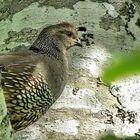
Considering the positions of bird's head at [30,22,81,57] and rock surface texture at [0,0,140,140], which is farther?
bird's head at [30,22,81,57]

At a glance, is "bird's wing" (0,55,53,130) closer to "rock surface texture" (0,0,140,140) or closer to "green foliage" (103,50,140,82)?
"rock surface texture" (0,0,140,140)

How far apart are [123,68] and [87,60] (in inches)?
72.1

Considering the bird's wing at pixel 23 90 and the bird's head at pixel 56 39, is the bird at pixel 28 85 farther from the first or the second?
the bird's head at pixel 56 39

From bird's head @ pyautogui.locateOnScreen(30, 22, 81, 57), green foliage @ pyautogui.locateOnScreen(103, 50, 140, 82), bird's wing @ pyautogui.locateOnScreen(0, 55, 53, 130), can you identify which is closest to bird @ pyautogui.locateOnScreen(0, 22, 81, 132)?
bird's wing @ pyautogui.locateOnScreen(0, 55, 53, 130)

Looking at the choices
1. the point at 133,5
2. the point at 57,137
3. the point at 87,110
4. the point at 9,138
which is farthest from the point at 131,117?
the point at 9,138

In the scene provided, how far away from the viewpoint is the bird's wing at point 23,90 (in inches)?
130

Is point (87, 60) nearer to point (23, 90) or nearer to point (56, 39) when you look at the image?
point (23, 90)

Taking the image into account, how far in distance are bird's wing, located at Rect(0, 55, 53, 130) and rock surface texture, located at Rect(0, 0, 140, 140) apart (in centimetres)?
13

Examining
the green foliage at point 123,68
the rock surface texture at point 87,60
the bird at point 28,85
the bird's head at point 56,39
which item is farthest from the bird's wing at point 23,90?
the green foliage at point 123,68

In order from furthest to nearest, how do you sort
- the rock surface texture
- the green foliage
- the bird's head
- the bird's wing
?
the bird's head, the bird's wing, the rock surface texture, the green foliage

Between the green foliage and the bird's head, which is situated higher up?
the green foliage

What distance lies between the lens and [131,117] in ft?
9.57

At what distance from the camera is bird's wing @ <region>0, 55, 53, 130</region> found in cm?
329

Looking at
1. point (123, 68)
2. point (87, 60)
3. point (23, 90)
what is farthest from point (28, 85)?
point (123, 68)
